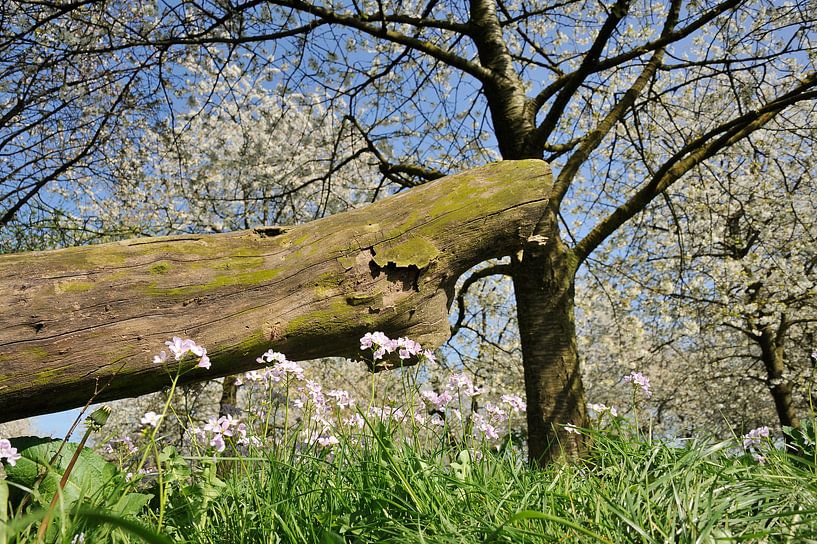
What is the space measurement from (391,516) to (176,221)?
391 inches

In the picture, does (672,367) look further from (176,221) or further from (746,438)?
(746,438)

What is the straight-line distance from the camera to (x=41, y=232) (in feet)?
24.7

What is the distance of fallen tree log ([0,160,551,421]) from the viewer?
7.07ft

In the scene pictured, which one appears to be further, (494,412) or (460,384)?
(494,412)

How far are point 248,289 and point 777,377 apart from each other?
1078cm

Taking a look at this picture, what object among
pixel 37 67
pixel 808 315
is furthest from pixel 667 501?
pixel 808 315

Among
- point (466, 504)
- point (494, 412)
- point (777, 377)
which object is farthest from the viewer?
point (777, 377)

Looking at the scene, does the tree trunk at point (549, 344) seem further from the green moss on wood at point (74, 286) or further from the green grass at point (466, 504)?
the green moss on wood at point (74, 286)

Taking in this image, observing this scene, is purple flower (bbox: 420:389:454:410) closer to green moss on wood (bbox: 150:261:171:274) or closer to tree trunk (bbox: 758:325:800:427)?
green moss on wood (bbox: 150:261:171:274)

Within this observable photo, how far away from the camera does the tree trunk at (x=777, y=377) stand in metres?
9.91

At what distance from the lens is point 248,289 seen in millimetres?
2484

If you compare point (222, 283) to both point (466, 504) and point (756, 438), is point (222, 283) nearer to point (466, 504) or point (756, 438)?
point (466, 504)

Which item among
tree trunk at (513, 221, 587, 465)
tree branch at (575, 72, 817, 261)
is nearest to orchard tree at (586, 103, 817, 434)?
tree branch at (575, 72, 817, 261)

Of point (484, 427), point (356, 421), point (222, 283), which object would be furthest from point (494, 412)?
point (222, 283)
